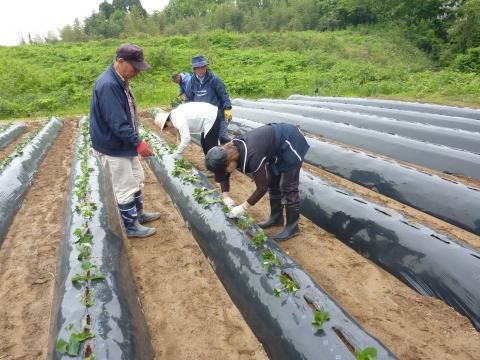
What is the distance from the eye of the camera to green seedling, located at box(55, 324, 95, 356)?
2.46m

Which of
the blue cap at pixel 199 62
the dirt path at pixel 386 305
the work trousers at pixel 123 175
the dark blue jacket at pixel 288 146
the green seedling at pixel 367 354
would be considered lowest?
the dirt path at pixel 386 305

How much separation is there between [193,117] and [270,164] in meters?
1.81

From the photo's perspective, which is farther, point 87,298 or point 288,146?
point 288,146

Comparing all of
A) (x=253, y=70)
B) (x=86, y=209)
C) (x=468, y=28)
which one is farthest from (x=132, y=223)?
(x=468, y=28)

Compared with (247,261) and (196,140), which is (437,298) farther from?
(196,140)

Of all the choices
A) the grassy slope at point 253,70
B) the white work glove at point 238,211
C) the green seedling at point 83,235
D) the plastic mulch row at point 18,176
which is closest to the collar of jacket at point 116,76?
the green seedling at point 83,235

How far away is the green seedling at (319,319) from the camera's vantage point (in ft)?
8.44

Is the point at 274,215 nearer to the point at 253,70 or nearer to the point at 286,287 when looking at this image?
the point at 286,287

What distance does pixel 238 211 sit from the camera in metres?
3.92

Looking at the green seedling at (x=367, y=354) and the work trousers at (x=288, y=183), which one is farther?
the work trousers at (x=288, y=183)

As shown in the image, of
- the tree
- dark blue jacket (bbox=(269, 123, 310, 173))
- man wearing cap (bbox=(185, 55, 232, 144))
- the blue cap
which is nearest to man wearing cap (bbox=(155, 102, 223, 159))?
man wearing cap (bbox=(185, 55, 232, 144))

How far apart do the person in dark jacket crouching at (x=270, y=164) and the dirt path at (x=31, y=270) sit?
6.97ft

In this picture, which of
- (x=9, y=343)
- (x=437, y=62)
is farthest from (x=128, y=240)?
(x=437, y=62)

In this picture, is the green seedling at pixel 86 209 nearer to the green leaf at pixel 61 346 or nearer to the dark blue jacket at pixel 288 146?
the green leaf at pixel 61 346
